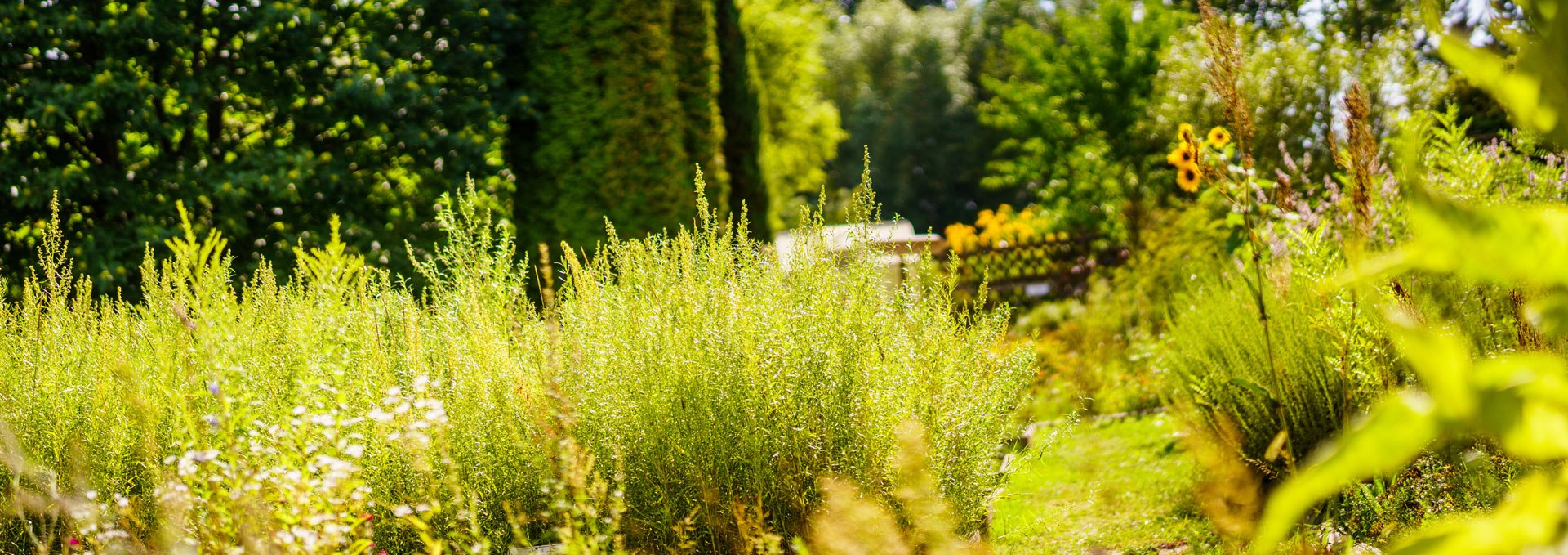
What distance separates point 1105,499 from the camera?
404cm

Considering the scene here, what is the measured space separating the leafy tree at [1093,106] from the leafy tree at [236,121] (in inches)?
398

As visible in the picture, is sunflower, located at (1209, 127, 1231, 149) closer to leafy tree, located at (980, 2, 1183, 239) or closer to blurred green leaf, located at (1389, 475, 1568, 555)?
blurred green leaf, located at (1389, 475, 1568, 555)

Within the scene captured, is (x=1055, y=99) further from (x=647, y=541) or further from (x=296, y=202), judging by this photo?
(x=647, y=541)

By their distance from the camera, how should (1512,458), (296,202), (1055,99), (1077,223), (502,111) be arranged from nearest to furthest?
1. (1512,458)
2. (296,202)
3. (502,111)
4. (1077,223)
5. (1055,99)

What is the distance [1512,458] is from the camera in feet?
9.75

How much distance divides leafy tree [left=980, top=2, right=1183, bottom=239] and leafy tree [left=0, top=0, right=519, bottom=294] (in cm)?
1012

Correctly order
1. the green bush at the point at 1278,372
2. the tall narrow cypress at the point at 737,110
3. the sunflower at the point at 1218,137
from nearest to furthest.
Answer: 1. the green bush at the point at 1278,372
2. the sunflower at the point at 1218,137
3. the tall narrow cypress at the point at 737,110

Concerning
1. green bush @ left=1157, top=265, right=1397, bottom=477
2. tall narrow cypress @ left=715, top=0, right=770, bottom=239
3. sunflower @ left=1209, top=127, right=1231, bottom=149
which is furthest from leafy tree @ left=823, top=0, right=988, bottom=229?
green bush @ left=1157, top=265, right=1397, bottom=477

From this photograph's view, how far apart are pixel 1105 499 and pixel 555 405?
227cm

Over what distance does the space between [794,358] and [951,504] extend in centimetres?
56

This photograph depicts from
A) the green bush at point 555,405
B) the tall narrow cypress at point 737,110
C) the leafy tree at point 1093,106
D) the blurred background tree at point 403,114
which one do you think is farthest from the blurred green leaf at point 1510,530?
the leafy tree at point 1093,106

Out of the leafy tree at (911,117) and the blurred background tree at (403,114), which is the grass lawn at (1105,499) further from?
the leafy tree at (911,117)

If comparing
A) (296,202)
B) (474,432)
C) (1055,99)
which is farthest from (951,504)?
(1055,99)

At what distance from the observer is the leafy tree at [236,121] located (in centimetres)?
730
